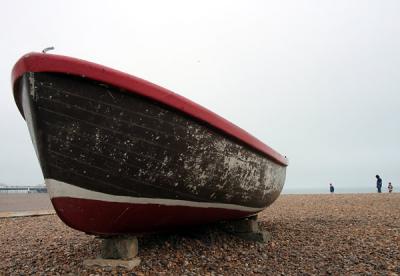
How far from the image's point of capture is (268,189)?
5.59m

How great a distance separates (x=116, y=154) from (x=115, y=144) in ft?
0.33

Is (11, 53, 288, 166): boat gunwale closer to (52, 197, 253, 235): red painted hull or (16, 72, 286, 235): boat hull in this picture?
(16, 72, 286, 235): boat hull

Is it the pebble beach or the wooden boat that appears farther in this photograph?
Result: the pebble beach

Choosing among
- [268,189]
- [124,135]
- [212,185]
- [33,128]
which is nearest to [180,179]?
[212,185]

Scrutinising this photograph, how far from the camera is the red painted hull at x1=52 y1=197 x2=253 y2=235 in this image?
134 inches

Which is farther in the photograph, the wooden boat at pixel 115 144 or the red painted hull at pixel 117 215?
the red painted hull at pixel 117 215

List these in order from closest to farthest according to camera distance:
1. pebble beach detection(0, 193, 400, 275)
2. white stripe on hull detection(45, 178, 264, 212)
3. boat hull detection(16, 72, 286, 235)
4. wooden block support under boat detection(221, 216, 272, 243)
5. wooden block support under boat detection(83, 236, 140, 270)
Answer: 1. boat hull detection(16, 72, 286, 235)
2. white stripe on hull detection(45, 178, 264, 212)
3. wooden block support under boat detection(83, 236, 140, 270)
4. pebble beach detection(0, 193, 400, 275)
5. wooden block support under boat detection(221, 216, 272, 243)

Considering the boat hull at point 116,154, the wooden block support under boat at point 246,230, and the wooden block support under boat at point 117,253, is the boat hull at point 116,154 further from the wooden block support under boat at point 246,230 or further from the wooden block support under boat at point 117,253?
the wooden block support under boat at point 246,230

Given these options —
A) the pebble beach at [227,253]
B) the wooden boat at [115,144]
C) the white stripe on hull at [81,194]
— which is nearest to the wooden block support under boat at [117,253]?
the pebble beach at [227,253]

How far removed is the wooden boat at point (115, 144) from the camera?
3131mm

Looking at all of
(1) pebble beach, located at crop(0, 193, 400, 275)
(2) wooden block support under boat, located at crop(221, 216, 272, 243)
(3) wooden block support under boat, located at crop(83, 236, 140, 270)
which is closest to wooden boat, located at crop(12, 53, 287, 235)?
(3) wooden block support under boat, located at crop(83, 236, 140, 270)

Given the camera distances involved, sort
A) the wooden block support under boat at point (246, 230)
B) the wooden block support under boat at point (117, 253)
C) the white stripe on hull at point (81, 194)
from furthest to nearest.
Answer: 1. the wooden block support under boat at point (246, 230)
2. the wooden block support under boat at point (117, 253)
3. the white stripe on hull at point (81, 194)

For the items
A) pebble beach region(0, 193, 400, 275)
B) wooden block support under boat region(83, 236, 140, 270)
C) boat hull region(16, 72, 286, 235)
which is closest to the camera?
boat hull region(16, 72, 286, 235)

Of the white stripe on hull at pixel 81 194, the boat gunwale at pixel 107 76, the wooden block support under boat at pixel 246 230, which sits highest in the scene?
the boat gunwale at pixel 107 76
